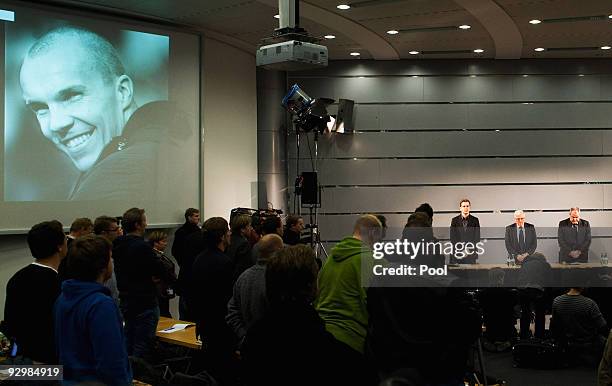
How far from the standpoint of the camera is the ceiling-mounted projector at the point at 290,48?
6.62 m

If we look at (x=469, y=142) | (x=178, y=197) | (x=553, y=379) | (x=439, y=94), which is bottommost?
(x=553, y=379)

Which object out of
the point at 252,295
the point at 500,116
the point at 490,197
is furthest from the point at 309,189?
the point at 252,295

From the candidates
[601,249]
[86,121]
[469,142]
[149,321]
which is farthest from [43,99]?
[601,249]

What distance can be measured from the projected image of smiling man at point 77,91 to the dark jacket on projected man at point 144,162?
16cm

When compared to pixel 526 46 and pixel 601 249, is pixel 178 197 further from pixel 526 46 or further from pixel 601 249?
pixel 601 249

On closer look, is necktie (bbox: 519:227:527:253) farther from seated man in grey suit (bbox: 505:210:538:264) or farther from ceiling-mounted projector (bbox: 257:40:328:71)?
ceiling-mounted projector (bbox: 257:40:328:71)

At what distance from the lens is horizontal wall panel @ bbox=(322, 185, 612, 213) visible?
12641mm

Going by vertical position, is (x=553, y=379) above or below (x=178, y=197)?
below

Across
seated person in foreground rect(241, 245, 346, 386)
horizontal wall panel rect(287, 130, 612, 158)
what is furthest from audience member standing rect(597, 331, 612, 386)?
horizontal wall panel rect(287, 130, 612, 158)

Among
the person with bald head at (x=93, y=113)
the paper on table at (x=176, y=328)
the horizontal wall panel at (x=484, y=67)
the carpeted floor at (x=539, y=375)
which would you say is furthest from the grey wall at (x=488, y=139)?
the paper on table at (x=176, y=328)

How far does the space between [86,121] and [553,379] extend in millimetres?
6156

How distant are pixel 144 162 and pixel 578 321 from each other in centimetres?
576

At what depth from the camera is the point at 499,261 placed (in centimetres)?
952

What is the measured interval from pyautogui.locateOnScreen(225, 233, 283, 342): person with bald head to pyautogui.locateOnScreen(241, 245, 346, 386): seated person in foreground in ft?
5.55
